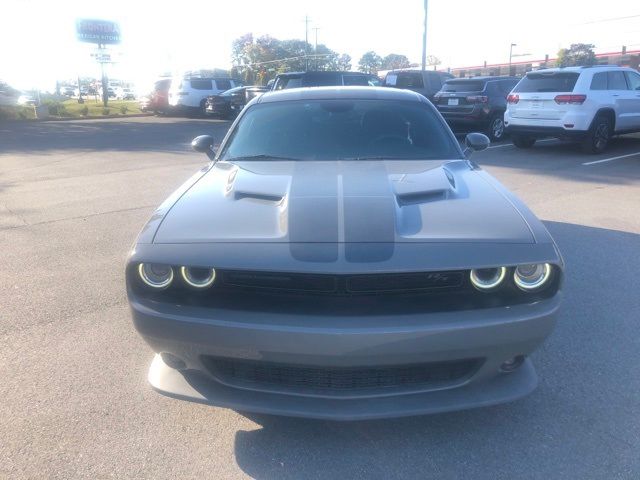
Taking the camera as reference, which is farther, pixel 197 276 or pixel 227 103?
pixel 227 103

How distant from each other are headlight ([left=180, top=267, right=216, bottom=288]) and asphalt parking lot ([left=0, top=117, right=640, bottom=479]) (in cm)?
80

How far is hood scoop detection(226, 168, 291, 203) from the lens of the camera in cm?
298

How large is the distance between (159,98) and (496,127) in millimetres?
16968

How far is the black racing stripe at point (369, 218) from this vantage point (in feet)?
7.83

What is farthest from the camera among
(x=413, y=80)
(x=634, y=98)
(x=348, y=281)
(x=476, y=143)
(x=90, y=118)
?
(x=90, y=118)

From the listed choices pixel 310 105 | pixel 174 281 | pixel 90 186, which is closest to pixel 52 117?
pixel 90 186

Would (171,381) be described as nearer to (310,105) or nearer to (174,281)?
(174,281)

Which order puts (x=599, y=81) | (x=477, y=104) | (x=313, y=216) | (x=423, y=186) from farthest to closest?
1. (x=477, y=104)
2. (x=599, y=81)
3. (x=423, y=186)
4. (x=313, y=216)

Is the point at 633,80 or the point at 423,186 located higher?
the point at 633,80

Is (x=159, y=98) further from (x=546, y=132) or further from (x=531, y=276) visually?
(x=531, y=276)

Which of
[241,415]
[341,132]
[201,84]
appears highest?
[201,84]

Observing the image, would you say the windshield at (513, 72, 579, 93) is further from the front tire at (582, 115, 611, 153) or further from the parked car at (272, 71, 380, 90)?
the parked car at (272, 71, 380, 90)

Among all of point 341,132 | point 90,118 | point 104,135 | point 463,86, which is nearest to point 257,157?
point 341,132

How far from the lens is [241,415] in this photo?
2.94 metres
